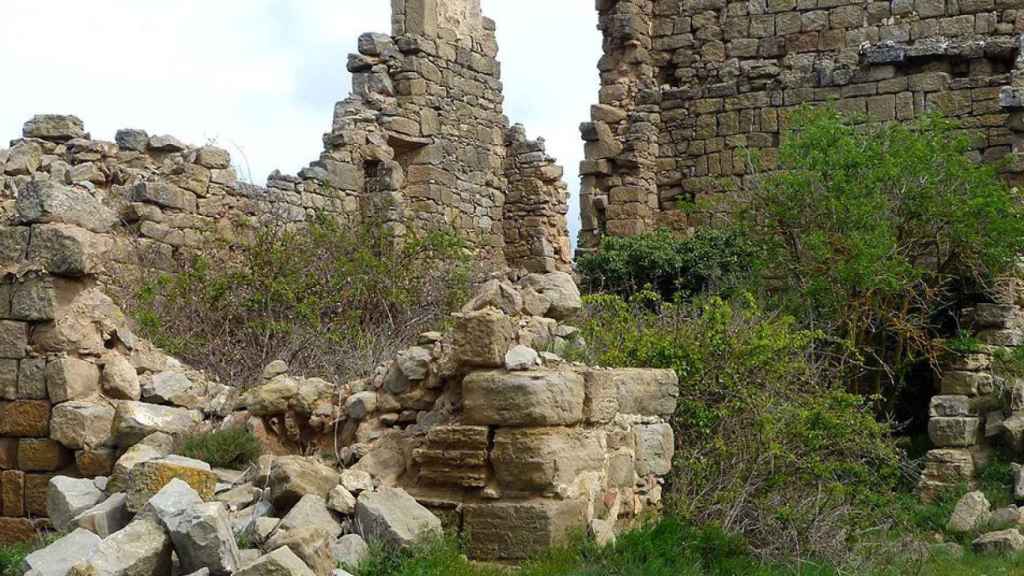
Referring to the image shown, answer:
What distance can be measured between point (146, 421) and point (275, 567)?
105 inches

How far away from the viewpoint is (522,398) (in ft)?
23.3

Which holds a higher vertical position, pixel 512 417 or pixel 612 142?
pixel 612 142

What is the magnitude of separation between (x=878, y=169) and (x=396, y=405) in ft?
23.0

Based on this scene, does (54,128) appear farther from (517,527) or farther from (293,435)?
(517,527)

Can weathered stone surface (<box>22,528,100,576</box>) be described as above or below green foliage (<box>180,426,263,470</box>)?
below

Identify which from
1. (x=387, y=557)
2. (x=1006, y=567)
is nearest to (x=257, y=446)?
(x=387, y=557)

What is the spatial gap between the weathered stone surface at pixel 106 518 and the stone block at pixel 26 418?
1.56 m

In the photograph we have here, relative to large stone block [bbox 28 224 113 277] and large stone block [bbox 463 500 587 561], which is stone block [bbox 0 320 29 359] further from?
large stone block [bbox 463 500 587 561]

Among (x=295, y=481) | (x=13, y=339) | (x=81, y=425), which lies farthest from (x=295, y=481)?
(x=13, y=339)

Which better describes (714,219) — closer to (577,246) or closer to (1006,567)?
(577,246)

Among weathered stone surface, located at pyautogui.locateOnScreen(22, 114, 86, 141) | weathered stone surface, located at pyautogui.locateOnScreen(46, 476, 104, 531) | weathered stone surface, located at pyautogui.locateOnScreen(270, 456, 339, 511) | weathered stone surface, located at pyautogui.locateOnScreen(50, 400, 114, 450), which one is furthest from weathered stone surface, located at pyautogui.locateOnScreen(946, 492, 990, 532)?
weathered stone surface, located at pyautogui.locateOnScreen(22, 114, 86, 141)

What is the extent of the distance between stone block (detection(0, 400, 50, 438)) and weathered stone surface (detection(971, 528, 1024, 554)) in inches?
257

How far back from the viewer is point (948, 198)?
13250 mm

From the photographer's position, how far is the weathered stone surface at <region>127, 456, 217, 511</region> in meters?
6.91
